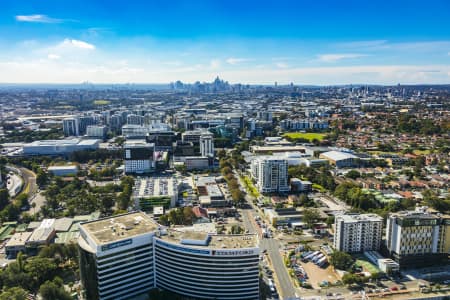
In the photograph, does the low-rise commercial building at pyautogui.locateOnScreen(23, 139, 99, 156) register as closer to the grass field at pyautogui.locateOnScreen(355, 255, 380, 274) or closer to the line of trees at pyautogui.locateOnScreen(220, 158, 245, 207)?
the line of trees at pyautogui.locateOnScreen(220, 158, 245, 207)

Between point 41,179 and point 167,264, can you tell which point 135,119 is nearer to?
point 41,179

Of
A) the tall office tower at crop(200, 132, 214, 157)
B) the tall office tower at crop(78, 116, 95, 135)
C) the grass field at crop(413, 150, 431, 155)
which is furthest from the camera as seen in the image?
the tall office tower at crop(78, 116, 95, 135)

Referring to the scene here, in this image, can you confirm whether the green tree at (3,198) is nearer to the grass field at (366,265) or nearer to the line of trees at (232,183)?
the line of trees at (232,183)

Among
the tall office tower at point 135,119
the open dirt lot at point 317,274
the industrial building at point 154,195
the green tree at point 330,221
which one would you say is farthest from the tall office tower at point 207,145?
the open dirt lot at point 317,274

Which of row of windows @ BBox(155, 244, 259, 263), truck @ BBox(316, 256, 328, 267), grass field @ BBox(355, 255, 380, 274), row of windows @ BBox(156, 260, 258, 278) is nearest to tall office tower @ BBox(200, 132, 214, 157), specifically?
truck @ BBox(316, 256, 328, 267)

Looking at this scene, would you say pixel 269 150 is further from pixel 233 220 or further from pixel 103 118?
pixel 103 118

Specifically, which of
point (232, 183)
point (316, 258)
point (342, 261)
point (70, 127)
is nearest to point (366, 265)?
point (342, 261)
